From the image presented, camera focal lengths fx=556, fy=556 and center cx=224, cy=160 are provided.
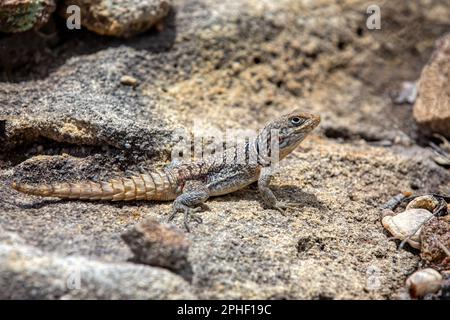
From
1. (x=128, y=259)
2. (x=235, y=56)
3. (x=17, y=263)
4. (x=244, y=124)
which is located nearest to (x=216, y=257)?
(x=128, y=259)

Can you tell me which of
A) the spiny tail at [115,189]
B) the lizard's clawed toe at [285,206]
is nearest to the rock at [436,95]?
the lizard's clawed toe at [285,206]

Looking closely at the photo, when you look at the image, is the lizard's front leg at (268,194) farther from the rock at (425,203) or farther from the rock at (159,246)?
the rock at (159,246)

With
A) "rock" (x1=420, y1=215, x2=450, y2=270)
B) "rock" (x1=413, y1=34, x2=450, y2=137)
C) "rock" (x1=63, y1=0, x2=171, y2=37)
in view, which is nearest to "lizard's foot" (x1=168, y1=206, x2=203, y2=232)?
"rock" (x1=420, y1=215, x2=450, y2=270)

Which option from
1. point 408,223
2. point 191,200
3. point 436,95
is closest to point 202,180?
point 191,200

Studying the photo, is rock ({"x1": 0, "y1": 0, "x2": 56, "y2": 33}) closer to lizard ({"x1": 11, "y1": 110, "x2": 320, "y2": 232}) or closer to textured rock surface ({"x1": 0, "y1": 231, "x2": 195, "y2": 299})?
lizard ({"x1": 11, "y1": 110, "x2": 320, "y2": 232})

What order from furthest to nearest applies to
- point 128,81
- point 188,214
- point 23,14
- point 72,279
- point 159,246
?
point 128,81
point 23,14
point 188,214
point 159,246
point 72,279

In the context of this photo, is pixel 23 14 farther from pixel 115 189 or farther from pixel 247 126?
pixel 247 126
